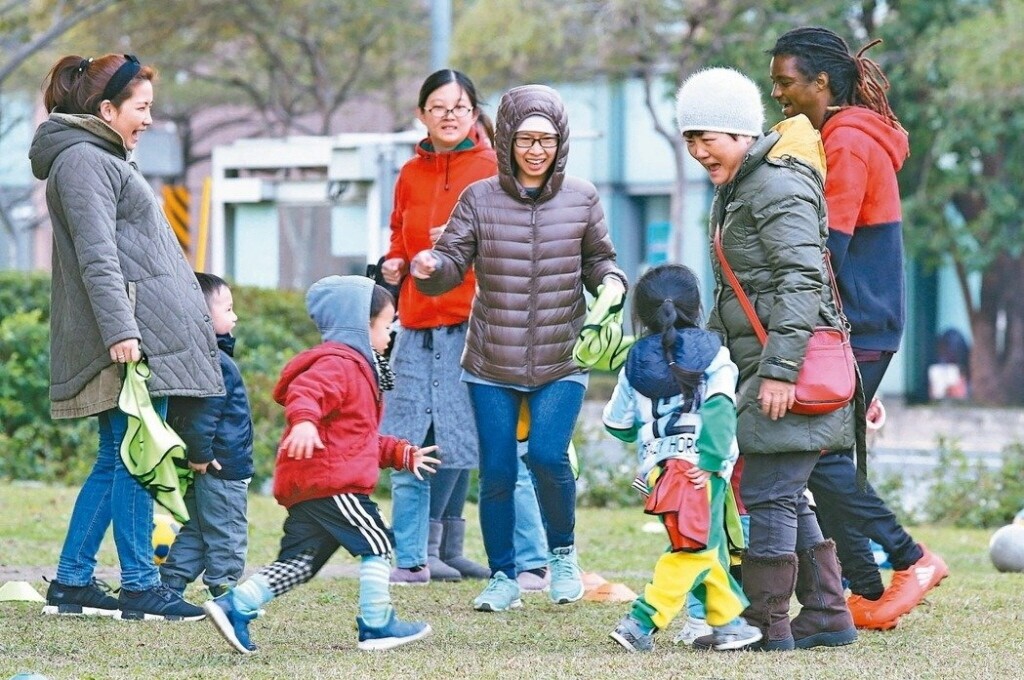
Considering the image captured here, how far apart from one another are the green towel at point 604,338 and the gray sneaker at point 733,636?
36.5 inches

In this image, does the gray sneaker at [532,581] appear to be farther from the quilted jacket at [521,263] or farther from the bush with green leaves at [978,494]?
the bush with green leaves at [978,494]

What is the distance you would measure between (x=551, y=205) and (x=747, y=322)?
3.68ft

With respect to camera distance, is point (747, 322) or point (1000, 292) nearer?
point (747, 322)

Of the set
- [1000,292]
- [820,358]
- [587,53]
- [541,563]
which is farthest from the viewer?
[587,53]

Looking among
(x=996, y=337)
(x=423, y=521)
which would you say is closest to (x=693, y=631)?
(x=423, y=521)

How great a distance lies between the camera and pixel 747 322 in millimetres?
5293

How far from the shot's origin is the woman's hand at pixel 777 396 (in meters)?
5.09

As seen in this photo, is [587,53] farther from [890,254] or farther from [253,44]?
[890,254]

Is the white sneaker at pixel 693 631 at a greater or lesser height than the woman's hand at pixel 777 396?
lesser

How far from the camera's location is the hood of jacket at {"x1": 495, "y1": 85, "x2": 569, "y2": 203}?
608 centimetres

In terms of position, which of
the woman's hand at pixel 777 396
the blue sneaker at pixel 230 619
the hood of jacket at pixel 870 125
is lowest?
the blue sneaker at pixel 230 619

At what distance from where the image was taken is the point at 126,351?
5594 mm

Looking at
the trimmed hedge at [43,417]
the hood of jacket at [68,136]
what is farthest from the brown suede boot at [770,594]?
the trimmed hedge at [43,417]

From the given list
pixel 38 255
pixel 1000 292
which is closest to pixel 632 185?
pixel 1000 292
